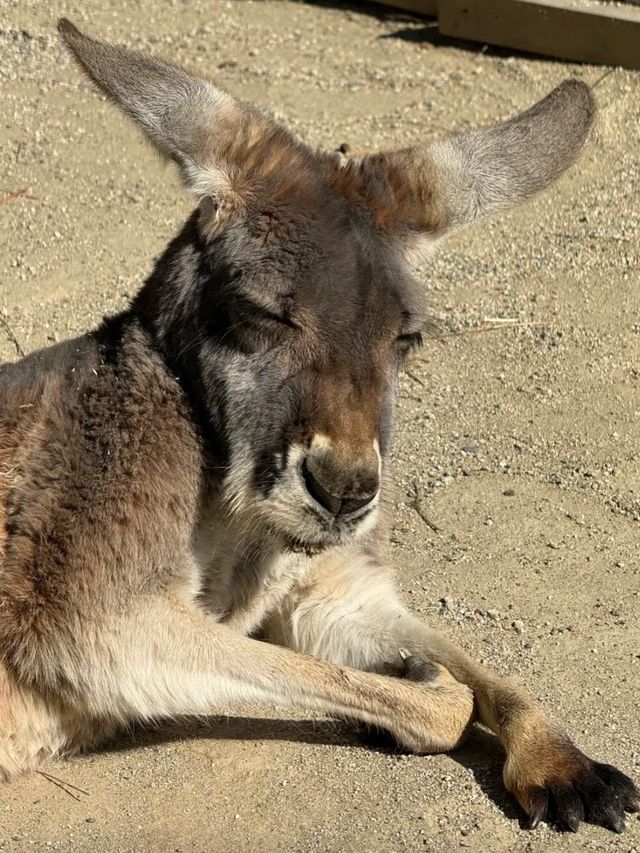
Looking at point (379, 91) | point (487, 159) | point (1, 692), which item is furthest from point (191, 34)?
point (1, 692)

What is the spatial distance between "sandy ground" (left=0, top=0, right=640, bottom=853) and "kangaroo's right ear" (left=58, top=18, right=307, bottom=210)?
1.73 metres

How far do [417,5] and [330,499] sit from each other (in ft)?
20.0

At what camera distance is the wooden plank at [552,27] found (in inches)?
315

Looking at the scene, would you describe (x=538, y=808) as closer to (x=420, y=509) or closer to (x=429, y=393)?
(x=420, y=509)

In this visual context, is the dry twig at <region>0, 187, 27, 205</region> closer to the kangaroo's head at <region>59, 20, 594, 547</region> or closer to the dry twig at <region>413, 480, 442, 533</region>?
the dry twig at <region>413, 480, 442, 533</region>

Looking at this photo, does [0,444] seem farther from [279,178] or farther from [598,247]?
Result: [598,247]

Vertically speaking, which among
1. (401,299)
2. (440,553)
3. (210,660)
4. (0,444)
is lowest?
(440,553)

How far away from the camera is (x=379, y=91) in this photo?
8.52 meters

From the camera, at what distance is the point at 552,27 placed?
27.1ft

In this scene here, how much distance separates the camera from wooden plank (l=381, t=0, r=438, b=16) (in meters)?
9.01

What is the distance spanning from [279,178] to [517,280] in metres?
3.22

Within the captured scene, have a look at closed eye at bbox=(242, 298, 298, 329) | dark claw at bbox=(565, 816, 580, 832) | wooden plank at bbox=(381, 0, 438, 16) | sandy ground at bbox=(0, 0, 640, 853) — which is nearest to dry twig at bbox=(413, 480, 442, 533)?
sandy ground at bbox=(0, 0, 640, 853)

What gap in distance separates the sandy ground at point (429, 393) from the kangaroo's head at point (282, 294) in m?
0.83

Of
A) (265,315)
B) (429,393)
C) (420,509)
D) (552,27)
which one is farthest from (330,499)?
(552,27)
